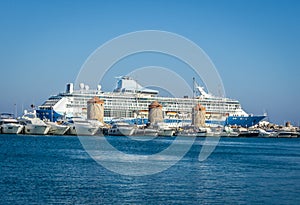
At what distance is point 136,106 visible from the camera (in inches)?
3152

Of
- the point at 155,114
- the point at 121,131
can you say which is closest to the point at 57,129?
the point at 121,131

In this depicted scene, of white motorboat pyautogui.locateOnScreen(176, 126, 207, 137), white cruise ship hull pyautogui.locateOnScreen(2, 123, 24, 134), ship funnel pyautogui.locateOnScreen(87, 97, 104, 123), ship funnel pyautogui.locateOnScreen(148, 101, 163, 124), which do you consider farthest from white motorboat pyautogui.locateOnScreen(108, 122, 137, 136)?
white cruise ship hull pyautogui.locateOnScreen(2, 123, 24, 134)

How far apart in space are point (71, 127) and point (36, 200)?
47579 millimetres

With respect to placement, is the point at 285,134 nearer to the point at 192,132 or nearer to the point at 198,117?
the point at 198,117

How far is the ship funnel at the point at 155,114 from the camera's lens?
74.0 meters

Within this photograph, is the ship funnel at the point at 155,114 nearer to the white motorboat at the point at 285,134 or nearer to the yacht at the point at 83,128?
the yacht at the point at 83,128

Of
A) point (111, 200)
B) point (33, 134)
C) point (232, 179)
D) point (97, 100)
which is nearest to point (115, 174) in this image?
point (232, 179)

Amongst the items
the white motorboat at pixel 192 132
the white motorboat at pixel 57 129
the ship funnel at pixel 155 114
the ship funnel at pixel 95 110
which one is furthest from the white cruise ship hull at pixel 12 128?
the white motorboat at pixel 192 132

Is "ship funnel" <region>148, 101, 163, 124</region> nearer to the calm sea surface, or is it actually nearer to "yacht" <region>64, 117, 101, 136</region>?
"yacht" <region>64, 117, 101, 136</region>

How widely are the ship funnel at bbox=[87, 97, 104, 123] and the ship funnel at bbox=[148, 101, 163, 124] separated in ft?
23.5

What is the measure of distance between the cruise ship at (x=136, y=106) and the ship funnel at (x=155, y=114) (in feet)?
11.4

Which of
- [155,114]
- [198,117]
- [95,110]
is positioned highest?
[95,110]

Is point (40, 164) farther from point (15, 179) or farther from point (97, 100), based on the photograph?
point (97, 100)

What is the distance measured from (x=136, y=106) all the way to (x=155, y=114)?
6.58 metres
